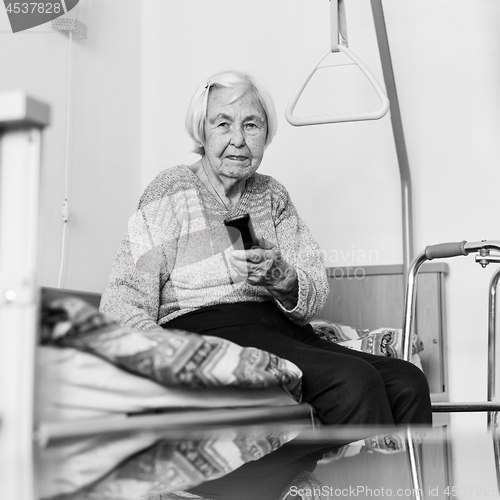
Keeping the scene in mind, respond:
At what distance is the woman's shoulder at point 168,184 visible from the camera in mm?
1424

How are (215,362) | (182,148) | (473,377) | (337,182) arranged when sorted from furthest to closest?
(182,148) → (337,182) → (473,377) → (215,362)

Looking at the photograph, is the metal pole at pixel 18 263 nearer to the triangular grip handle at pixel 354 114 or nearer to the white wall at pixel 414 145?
the triangular grip handle at pixel 354 114

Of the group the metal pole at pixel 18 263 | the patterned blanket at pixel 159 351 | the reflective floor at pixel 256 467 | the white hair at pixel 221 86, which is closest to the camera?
the reflective floor at pixel 256 467

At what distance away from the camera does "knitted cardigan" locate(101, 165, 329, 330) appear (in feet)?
4.21

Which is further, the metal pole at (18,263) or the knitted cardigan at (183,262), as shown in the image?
the knitted cardigan at (183,262)

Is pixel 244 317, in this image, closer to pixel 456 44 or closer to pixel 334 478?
pixel 334 478

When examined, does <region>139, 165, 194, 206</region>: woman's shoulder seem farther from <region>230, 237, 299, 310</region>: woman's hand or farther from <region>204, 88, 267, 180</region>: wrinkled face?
<region>230, 237, 299, 310</region>: woman's hand

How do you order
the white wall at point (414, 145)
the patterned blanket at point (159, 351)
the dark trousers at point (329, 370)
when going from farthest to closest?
1. the white wall at point (414, 145)
2. the dark trousers at point (329, 370)
3. the patterned blanket at point (159, 351)

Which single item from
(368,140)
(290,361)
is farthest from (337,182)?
(290,361)

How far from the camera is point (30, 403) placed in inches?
23.9

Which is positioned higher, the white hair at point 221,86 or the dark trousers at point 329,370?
the white hair at point 221,86

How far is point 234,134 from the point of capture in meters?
1.53

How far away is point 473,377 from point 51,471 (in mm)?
1817

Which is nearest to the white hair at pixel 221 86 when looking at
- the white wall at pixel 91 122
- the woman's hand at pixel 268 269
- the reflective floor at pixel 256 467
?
the woman's hand at pixel 268 269
